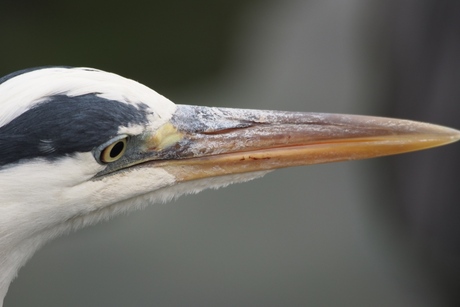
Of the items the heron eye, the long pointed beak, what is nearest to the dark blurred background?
the long pointed beak

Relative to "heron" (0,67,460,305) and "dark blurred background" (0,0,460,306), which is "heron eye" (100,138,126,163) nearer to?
"heron" (0,67,460,305)

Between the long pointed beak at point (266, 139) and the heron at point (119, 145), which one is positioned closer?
the heron at point (119, 145)

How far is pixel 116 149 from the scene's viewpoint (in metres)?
1.70

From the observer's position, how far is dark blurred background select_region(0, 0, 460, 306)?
3605 mm

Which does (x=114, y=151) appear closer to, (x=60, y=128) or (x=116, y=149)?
(x=116, y=149)

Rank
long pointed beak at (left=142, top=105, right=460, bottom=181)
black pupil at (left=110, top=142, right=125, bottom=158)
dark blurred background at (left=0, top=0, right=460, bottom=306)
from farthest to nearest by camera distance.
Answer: dark blurred background at (left=0, top=0, right=460, bottom=306)
long pointed beak at (left=142, top=105, right=460, bottom=181)
black pupil at (left=110, top=142, right=125, bottom=158)

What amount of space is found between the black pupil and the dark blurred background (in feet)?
6.25

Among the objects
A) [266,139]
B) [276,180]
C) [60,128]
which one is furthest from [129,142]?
[276,180]

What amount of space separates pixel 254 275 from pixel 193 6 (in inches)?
79.9

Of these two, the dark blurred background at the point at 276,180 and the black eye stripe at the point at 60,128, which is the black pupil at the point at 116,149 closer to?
the black eye stripe at the point at 60,128

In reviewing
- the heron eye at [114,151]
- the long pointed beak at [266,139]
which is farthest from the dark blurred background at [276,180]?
the heron eye at [114,151]

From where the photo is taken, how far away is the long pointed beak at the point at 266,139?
5.91 feet

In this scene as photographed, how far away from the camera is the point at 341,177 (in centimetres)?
430

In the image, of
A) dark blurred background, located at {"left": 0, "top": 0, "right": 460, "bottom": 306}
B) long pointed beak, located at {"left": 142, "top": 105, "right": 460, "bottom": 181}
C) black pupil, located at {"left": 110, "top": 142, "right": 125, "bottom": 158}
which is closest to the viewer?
black pupil, located at {"left": 110, "top": 142, "right": 125, "bottom": 158}
